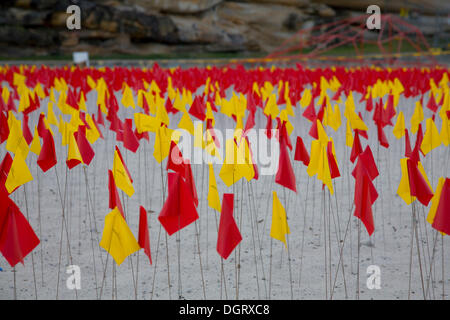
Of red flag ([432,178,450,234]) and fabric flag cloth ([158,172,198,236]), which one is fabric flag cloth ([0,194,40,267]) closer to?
fabric flag cloth ([158,172,198,236])

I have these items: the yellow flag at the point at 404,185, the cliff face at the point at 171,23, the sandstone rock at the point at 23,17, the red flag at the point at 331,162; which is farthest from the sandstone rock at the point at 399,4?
the yellow flag at the point at 404,185

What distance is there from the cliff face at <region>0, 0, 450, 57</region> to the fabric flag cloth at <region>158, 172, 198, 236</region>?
54.0 feet

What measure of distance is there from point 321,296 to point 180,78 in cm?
488

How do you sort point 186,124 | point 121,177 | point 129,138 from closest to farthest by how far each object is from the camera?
1. point 121,177
2. point 129,138
3. point 186,124

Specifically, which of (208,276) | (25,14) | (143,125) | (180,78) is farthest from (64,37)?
(208,276)

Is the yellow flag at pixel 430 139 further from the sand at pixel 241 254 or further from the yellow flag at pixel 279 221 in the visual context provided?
the yellow flag at pixel 279 221

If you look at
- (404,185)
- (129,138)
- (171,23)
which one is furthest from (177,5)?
(404,185)

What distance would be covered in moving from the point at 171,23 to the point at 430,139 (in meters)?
16.7

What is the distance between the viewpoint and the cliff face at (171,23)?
56.1ft

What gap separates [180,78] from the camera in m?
6.79

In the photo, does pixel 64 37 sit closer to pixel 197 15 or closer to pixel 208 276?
pixel 197 15

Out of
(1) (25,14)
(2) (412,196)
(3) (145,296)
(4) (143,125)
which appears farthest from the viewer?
(1) (25,14)

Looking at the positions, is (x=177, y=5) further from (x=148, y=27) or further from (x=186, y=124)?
(x=186, y=124)

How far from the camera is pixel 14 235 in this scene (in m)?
1.65
